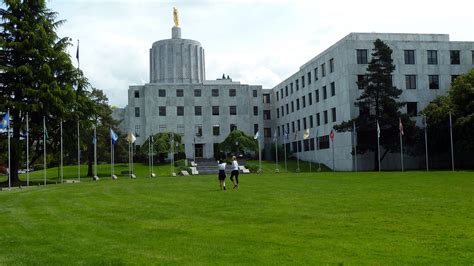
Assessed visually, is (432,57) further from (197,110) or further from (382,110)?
(197,110)

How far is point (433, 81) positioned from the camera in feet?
213

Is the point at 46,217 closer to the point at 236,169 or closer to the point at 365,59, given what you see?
the point at 236,169

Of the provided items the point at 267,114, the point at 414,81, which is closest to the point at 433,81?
the point at 414,81

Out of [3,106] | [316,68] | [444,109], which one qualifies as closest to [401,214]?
[3,106]

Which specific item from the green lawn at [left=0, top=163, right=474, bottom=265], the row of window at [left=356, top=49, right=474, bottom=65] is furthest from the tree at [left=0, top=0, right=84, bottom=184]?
the row of window at [left=356, top=49, right=474, bottom=65]

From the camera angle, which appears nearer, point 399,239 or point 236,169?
point 399,239

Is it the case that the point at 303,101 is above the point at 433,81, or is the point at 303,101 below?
below

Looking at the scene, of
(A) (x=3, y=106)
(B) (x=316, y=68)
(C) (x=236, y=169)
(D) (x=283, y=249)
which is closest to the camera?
(D) (x=283, y=249)

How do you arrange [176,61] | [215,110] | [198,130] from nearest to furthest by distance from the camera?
[198,130]
[215,110]
[176,61]

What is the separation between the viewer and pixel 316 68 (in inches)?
2894

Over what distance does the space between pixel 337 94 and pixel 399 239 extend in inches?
2187

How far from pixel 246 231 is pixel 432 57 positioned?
193ft

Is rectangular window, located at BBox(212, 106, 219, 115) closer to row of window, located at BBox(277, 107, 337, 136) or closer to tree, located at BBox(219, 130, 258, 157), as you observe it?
tree, located at BBox(219, 130, 258, 157)

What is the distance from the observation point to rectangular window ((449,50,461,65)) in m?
65.3
